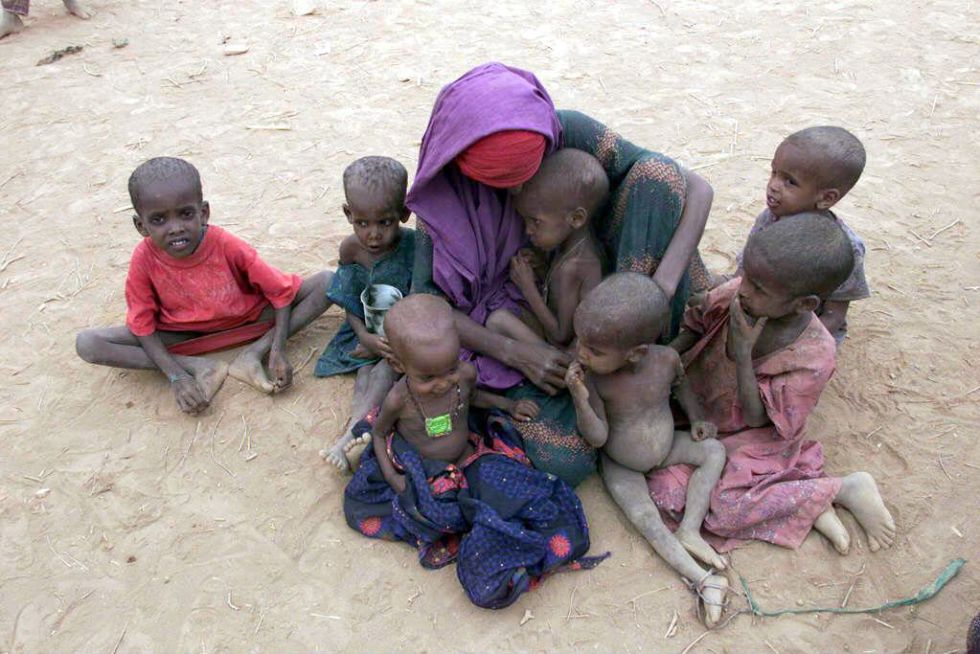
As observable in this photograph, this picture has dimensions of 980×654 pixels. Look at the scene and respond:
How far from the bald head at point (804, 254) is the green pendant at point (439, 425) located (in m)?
1.13

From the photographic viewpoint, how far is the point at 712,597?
2.36 metres

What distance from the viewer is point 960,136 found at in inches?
184

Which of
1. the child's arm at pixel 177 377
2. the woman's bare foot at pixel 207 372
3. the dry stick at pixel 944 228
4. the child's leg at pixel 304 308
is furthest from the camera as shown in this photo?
the dry stick at pixel 944 228

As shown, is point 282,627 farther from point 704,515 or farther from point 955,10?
point 955,10

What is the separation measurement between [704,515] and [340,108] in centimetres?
398

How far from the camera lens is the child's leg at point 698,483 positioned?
2.51 metres

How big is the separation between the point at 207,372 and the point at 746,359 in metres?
2.21

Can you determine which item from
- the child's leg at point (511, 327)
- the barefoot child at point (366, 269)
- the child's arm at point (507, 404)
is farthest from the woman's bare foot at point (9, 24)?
the child's arm at point (507, 404)

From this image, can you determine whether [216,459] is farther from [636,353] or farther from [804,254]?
[804,254]

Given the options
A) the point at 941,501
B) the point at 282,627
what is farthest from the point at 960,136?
the point at 282,627

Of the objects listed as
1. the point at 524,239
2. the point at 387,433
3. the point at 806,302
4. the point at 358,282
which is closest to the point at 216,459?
the point at 387,433

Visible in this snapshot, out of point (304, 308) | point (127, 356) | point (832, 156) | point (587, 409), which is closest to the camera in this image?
point (587, 409)

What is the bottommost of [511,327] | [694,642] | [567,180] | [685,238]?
[694,642]

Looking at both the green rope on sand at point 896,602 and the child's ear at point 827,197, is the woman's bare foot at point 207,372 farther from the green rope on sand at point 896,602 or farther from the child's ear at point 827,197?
the child's ear at point 827,197
